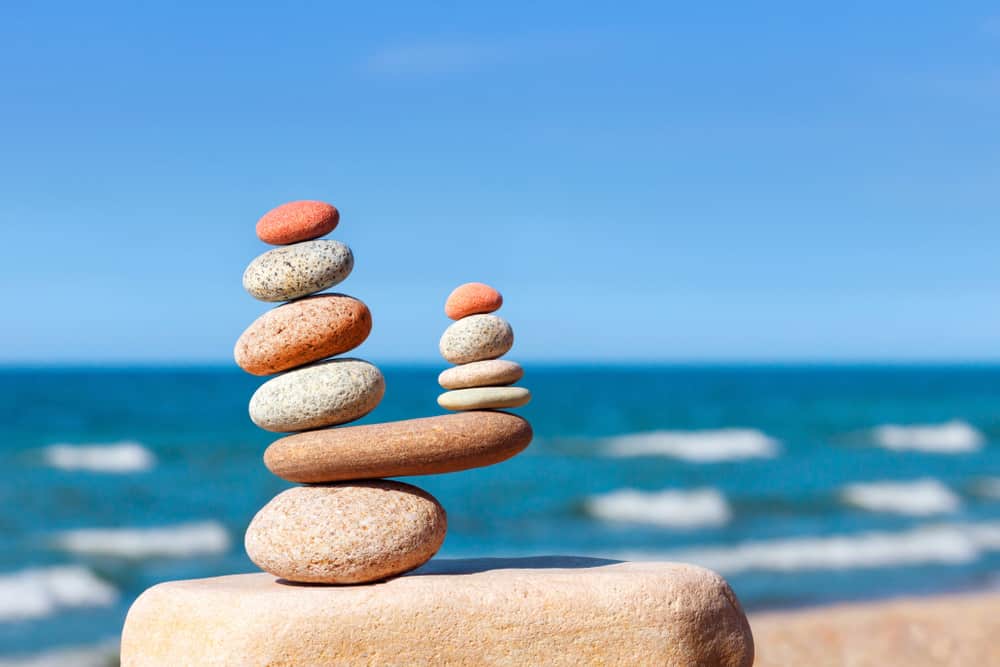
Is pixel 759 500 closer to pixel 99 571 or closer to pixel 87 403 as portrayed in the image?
pixel 99 571

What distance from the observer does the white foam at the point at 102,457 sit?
21.4 m

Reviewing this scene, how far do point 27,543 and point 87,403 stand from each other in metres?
24.5

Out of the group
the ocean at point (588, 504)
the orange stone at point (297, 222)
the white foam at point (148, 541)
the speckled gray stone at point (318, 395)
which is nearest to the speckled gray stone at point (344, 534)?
the speckled gray stone at point (318, 395)

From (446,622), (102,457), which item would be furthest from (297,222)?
(102,457)

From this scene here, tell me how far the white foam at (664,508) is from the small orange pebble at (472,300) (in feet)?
35.0

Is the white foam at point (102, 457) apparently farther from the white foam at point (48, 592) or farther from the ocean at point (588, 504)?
the white foam at point (48, 592)

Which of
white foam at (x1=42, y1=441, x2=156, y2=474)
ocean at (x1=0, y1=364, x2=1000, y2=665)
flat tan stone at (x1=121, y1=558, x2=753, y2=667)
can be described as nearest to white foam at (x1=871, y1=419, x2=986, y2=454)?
ocean at (x1=0, y1=364, x2=1000, y2=665)

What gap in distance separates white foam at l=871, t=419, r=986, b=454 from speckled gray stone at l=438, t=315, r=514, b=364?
22.2 meters

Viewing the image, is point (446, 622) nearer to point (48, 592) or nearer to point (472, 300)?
point (472, 300)

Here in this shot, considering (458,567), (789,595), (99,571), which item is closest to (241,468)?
(99,571)

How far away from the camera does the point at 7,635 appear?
394 inches

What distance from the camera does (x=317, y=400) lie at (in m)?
5.35

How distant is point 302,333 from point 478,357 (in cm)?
90

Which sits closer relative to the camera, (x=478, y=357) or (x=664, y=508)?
(x=478, y=357)
